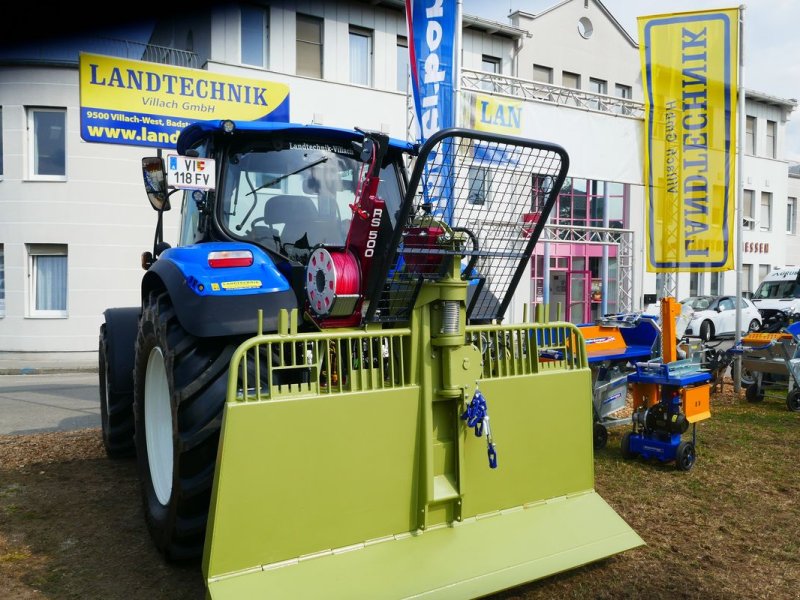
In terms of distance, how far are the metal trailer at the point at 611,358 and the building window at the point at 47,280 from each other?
1235 cm

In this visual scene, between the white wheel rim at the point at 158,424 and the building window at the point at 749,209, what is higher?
the building window at the point at 749,209

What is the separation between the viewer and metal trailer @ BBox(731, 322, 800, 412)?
7828 millimetres

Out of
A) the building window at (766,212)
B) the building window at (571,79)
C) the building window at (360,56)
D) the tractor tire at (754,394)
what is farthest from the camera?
the building window at (766,212)

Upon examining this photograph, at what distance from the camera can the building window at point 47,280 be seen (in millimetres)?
14359

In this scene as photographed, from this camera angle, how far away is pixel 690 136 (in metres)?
8.48

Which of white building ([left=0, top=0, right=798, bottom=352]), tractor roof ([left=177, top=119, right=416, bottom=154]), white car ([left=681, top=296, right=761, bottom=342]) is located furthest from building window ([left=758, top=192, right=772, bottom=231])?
tractor roof ([left=177, top=119, right=416, bottom=154])

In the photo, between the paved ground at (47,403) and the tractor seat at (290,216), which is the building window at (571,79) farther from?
the tractor seat at (290,216)

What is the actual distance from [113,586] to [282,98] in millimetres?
8247

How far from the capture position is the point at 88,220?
14.1m

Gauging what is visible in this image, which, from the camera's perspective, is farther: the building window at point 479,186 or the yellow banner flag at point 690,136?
the yellow banner flag at point 690,136

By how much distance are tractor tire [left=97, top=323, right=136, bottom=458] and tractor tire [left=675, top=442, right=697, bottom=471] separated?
4245 mm

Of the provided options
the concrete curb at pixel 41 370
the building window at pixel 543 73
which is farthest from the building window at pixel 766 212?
the concrete curb at pixel 41 370

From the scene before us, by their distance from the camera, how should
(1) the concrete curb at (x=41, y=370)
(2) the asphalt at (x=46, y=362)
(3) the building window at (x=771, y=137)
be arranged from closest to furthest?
1. (1) the concrete curb at (x=41, y=370)
2. (2) the asphalt at (x=46, y=362)
3. (3) the building window at (x=771, y=137)

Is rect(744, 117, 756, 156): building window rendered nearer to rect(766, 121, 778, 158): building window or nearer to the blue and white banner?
rect(766, 121, 778, 158): building window
